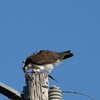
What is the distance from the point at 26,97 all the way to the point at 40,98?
18cm

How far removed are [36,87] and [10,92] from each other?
1.11ft

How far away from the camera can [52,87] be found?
577cm

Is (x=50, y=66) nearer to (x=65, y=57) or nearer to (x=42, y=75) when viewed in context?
(x=65, y=57)

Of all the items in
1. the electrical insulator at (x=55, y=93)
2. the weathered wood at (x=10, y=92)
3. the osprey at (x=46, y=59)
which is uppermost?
the osprey at (x=46, y=59)

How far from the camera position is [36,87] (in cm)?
556

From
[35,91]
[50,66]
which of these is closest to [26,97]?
[35,91]

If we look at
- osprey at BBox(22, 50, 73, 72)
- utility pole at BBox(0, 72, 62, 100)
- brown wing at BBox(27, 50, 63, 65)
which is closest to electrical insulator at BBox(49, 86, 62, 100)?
utility pole at BBox(0, 72, 62, 100)

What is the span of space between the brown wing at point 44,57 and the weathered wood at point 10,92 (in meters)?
4.01

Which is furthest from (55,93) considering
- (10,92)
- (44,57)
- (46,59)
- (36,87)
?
(44,57)

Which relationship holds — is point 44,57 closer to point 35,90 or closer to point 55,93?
point 55,93

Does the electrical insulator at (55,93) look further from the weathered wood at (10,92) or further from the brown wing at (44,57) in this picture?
the brown wing at (44,57)

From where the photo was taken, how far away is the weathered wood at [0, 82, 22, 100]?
5418mm

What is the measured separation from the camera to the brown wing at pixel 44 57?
980 cm

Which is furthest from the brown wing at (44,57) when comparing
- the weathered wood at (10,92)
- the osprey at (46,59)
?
the weathered wood at (10,92)
